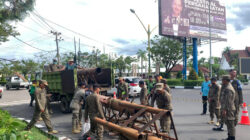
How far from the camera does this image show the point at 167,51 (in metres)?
35.8

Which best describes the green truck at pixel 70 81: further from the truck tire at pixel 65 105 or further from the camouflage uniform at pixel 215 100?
the camouflage uniform at pixel 215 100

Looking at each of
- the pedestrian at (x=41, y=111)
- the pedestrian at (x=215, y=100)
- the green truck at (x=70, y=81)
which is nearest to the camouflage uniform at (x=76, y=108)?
the pedestrian at (x=41, y=111)

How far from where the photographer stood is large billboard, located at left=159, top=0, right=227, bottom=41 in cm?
2451

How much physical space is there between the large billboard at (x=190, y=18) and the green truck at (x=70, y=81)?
51.4ft

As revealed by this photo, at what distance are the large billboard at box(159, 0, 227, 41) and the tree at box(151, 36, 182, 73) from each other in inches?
298

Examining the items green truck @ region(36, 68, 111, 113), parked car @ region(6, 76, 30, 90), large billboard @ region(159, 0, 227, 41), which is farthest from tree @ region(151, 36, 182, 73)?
green truck @ region(36, 68, 111, 113)

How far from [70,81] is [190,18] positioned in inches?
868

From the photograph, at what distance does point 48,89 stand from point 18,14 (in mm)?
5470

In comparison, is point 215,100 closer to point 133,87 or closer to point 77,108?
point 77,108

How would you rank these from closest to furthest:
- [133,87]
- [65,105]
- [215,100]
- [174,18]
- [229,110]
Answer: [229,110]
[215,100]
[65,105]
[133,87]
[174,18]

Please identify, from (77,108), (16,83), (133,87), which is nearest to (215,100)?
(77,108)

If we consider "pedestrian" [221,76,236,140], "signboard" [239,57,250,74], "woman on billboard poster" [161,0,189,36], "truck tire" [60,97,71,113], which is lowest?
"truck tire" [60,97,71,113]

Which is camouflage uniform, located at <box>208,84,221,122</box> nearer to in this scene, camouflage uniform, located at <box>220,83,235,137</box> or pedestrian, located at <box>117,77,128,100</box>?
camouflage uniform, located at <box>220,83,235,137</box>

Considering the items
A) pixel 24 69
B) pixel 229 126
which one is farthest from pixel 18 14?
pixel 24 69
